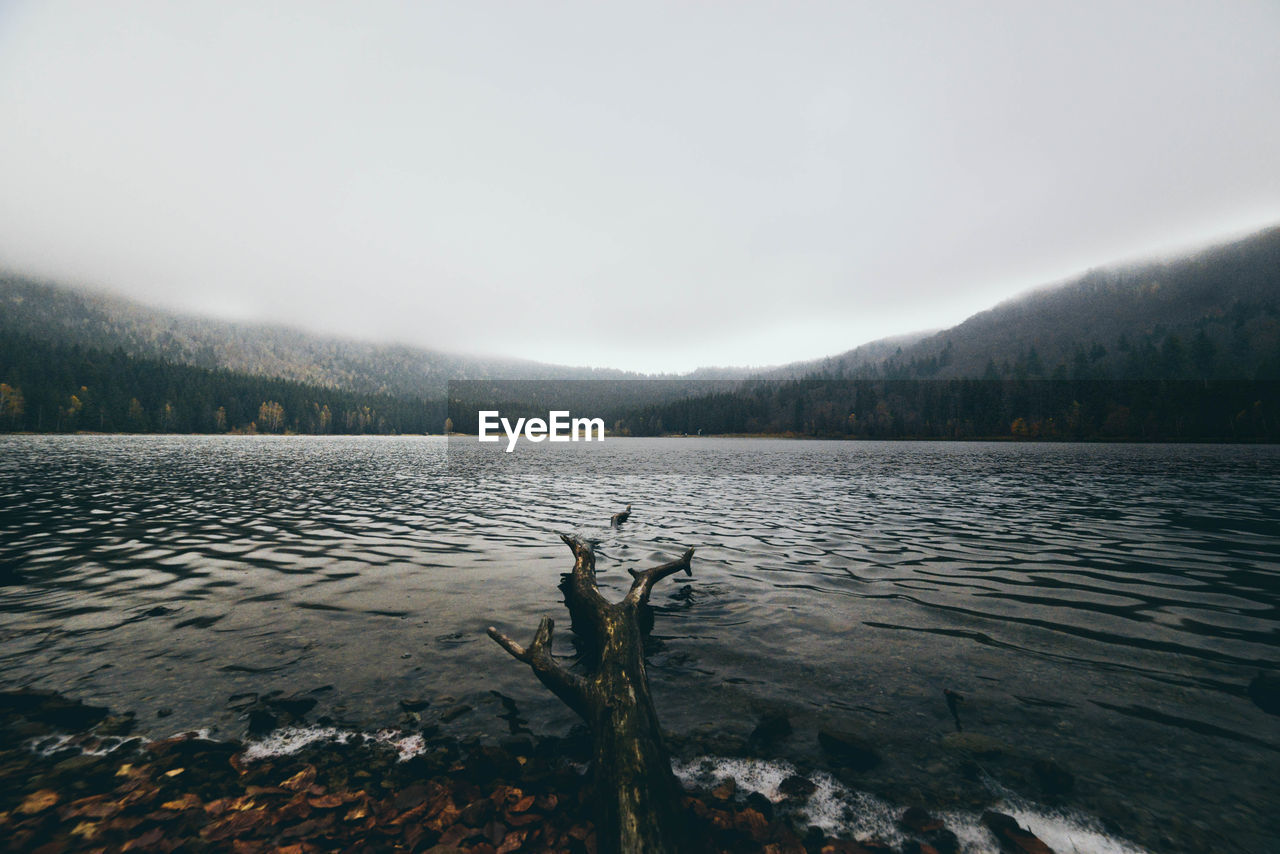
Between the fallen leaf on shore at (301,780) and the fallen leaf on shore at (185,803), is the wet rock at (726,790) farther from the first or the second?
the fallen leaf on shore at (185,803)

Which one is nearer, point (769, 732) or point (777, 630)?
point (769, 732)

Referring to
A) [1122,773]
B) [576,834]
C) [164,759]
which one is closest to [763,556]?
[1122,773]

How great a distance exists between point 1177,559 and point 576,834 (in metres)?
22.3

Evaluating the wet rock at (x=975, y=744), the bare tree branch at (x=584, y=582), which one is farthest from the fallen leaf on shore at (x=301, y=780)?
the wet rock at (x=975, y=744)

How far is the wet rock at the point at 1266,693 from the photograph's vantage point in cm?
770

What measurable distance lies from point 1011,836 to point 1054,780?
4.49ft

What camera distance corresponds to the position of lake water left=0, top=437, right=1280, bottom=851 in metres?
6.88

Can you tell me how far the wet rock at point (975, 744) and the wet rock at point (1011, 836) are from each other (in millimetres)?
1308

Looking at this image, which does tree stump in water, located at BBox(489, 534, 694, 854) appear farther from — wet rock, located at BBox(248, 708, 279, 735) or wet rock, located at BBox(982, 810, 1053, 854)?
wet rock, located at BBox(248, 708, 279, 735)

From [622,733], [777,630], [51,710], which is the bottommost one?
[777,630]

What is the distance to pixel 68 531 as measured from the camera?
20.0 meters

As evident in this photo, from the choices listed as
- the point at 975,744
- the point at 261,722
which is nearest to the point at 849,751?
the point at 975,744

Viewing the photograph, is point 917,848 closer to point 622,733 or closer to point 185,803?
point 622,733

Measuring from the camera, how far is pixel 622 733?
19.4 ft
